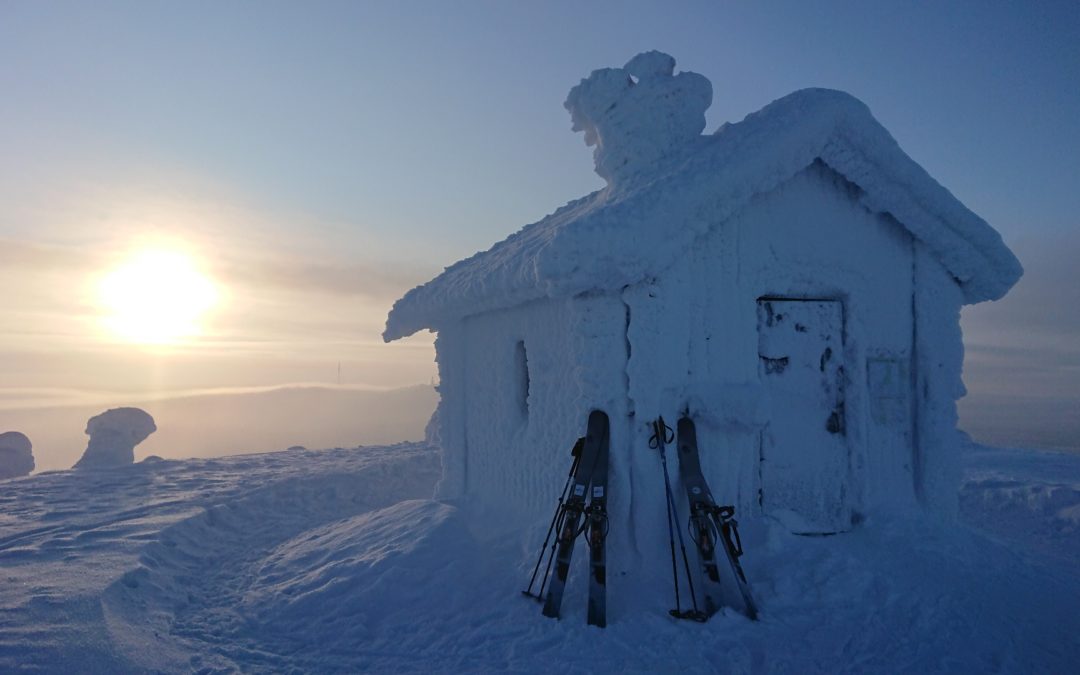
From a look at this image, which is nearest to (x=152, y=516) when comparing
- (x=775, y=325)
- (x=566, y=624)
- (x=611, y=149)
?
(x=566, y=624)

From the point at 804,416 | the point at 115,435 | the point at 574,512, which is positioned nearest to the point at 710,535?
the point at 574,512

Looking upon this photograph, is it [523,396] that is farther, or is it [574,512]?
[523,396]

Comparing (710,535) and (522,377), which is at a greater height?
(522,377)

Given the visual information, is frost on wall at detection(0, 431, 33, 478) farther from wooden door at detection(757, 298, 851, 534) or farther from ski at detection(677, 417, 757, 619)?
wooden door at detection(757, 298, 851, 534)

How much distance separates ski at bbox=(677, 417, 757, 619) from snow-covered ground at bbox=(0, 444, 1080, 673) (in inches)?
8.7

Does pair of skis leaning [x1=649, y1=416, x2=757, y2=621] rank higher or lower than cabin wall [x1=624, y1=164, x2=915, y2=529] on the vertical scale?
lower

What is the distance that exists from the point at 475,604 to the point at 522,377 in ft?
9.77

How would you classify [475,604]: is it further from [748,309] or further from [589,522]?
[748,309]

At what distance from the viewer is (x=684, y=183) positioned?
20.0ft

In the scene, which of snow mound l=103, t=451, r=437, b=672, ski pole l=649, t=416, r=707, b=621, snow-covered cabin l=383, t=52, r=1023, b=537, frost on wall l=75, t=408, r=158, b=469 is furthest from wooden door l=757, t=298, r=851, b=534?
frost on wall l=75, t=408, r=158, b=469

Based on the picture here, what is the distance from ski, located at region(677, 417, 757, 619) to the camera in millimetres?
5465

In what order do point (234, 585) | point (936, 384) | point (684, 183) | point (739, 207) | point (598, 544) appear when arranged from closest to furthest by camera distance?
point (598, 544) < point (684, 183) < point (739, 207) < point (936, 384) < point (234, 585)

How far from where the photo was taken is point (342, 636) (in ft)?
18.9

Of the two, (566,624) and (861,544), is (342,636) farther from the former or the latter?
(861,544)
